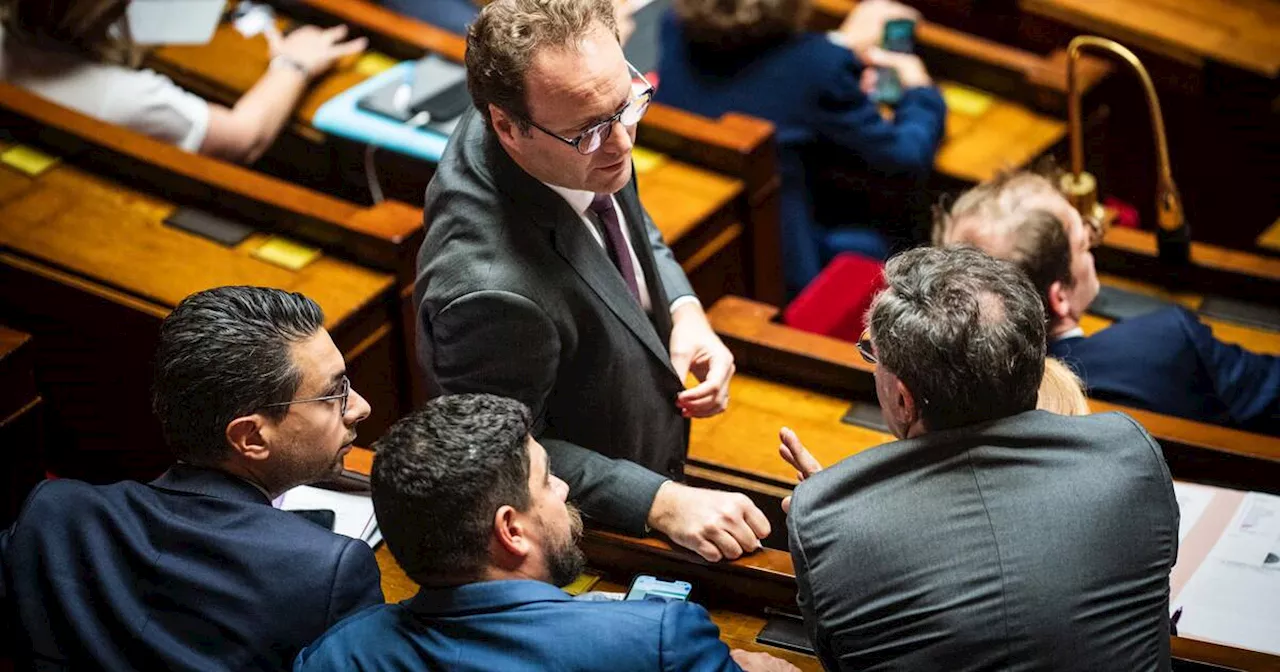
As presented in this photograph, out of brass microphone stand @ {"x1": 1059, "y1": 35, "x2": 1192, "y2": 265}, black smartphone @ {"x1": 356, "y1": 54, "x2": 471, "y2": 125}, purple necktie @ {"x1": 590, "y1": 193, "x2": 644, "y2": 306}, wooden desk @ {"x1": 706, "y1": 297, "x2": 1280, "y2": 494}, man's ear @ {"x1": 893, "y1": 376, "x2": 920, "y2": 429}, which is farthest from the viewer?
black smartphone @ {"x1": 356, "y1": 54, "x2": 471, "y2": 125}

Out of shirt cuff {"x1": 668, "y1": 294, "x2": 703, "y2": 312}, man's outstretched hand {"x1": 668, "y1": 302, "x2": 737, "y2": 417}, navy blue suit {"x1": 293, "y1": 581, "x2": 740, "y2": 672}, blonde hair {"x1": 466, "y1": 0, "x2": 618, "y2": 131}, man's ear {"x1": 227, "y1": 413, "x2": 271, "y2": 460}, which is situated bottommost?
man's outstretched hand {"x1": 668, "y1": 302, "x2": 737, "y2": 417}

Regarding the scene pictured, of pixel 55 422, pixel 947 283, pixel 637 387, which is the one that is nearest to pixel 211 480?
pixel 637 387

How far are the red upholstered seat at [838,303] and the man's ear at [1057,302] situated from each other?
0.46 meters

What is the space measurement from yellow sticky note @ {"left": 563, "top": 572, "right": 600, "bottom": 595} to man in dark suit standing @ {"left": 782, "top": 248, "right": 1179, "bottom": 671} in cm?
44

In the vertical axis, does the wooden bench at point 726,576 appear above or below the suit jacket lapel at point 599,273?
below

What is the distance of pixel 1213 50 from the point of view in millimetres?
4062

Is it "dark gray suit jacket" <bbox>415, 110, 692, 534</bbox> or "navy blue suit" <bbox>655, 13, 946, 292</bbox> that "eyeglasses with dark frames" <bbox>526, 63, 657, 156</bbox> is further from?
"navy blue suit" <bbox>655, 13, 946, 292</bbox>

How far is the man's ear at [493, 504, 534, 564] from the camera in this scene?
1704mm

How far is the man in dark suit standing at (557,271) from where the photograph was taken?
1.93 metres

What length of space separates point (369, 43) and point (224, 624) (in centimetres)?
236

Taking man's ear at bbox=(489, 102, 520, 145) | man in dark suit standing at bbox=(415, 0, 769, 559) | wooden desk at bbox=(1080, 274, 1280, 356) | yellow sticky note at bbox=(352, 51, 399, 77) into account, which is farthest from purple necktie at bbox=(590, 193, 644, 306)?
yellow sticky note at bbox=(352, 51, 399, 77)

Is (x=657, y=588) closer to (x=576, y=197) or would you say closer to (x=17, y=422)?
(x=576, y=197)

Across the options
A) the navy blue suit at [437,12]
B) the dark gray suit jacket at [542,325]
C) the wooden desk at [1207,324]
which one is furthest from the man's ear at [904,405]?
the navy blue suit at [437,12]

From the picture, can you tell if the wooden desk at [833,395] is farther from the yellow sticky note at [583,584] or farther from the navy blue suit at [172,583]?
the navy blue suit at [172,583]
